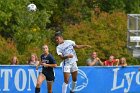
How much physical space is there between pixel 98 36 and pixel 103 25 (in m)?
1.18

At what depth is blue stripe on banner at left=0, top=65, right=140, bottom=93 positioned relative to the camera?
74.0ft

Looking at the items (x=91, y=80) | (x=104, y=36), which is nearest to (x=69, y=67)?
(x=91, y=80)

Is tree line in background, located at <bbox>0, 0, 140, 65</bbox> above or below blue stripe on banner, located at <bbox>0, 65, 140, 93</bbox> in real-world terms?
above

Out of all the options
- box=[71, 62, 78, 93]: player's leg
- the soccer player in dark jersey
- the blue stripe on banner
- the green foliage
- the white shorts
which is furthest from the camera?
the green foliage

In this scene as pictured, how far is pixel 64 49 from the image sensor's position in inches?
787

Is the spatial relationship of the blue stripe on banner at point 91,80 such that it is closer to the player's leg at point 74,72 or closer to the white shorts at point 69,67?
the player's leg at point 74,72

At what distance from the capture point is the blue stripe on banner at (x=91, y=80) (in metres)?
22.6

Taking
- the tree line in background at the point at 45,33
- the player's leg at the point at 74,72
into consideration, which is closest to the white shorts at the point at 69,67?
the player's leg at the point at 74,72

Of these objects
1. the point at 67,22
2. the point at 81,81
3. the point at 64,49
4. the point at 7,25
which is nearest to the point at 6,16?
the point at 7,25

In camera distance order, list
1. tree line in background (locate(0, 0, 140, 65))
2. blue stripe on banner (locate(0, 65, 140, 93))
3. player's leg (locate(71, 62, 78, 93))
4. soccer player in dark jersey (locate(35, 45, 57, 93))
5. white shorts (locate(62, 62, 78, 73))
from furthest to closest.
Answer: tree line in background (locate(0, 0, 140, 65)), blue stripe on banner (locate(0, 65, 140, 93)), player's leg (locate(71, 62, 78, 93)), white shorts (locate(62, 62, 78, 73)), soccer player in dark jersey (locate(35, 45, 57, 93))

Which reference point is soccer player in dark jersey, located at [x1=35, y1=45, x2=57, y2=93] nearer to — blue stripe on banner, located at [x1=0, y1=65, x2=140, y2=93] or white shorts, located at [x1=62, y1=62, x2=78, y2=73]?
white shorts, located at [x1=62, y1=62, x2=78, y2=73]

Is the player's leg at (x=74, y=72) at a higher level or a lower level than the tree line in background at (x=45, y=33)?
lower

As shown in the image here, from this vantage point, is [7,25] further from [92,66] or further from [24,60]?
[92,66]

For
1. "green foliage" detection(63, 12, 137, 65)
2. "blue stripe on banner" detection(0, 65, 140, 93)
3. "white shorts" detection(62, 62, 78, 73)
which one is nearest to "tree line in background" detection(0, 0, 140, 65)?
"green foliage" detection(63, 12, 137, 65)
